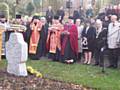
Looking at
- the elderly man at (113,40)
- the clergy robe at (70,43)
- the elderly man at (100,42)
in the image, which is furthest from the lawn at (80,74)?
the elderly man at (113,40)

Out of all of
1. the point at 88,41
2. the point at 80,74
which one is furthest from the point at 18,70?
the point at 88,41

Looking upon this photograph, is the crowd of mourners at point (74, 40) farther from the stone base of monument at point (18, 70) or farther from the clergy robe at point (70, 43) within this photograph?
the stone base of monument at point (18, 70)

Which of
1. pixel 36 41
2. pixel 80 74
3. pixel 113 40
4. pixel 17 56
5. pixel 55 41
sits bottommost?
pixel 80 74

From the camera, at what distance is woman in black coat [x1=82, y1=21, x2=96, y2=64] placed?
18.7 meters

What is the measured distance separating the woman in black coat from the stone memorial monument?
515cm

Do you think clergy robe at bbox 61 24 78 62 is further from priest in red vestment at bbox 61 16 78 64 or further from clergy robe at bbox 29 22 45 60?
clergy robe at bbox 29 22 45 60

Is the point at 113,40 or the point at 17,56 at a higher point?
the point at 17,56

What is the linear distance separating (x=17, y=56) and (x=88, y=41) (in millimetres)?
5571

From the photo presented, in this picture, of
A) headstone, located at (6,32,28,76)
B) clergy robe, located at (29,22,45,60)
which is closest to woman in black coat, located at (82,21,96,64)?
clergy robe, located at (29,22,45,60)

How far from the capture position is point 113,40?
1770 centimetres

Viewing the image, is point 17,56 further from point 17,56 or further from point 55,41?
point 55,41

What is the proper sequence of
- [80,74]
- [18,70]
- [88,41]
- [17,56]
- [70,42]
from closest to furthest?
[18,70], [17,56], [80,74], [88,41], [70,42]

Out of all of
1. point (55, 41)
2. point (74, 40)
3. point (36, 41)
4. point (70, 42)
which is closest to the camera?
point (74, 40)

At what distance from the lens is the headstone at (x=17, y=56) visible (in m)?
13.7
